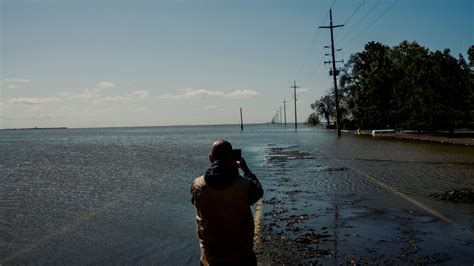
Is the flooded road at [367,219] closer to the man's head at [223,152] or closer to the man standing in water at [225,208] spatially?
the man standing in water at [225,208]

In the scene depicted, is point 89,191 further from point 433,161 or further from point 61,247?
point 433,161

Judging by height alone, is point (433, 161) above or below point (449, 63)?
below

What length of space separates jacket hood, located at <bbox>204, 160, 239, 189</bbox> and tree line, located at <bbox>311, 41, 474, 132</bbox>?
1549 inches

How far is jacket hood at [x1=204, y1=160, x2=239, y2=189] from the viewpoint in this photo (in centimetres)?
359

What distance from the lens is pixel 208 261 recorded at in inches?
149

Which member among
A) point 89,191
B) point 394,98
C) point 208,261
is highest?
point 394,98

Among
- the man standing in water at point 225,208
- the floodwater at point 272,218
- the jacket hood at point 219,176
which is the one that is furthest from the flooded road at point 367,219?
the jacket hood at point 219,176

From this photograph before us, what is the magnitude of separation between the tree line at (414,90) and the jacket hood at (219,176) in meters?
39.4

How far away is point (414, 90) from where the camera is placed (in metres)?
45.0

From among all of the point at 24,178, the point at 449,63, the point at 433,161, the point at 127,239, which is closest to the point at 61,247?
the point at 127,239

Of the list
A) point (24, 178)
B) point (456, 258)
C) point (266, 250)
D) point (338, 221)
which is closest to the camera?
point (456, 258)

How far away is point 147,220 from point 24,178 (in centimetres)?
1354

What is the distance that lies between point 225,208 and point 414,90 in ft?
150

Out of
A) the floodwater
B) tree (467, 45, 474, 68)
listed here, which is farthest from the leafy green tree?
the floodwater
